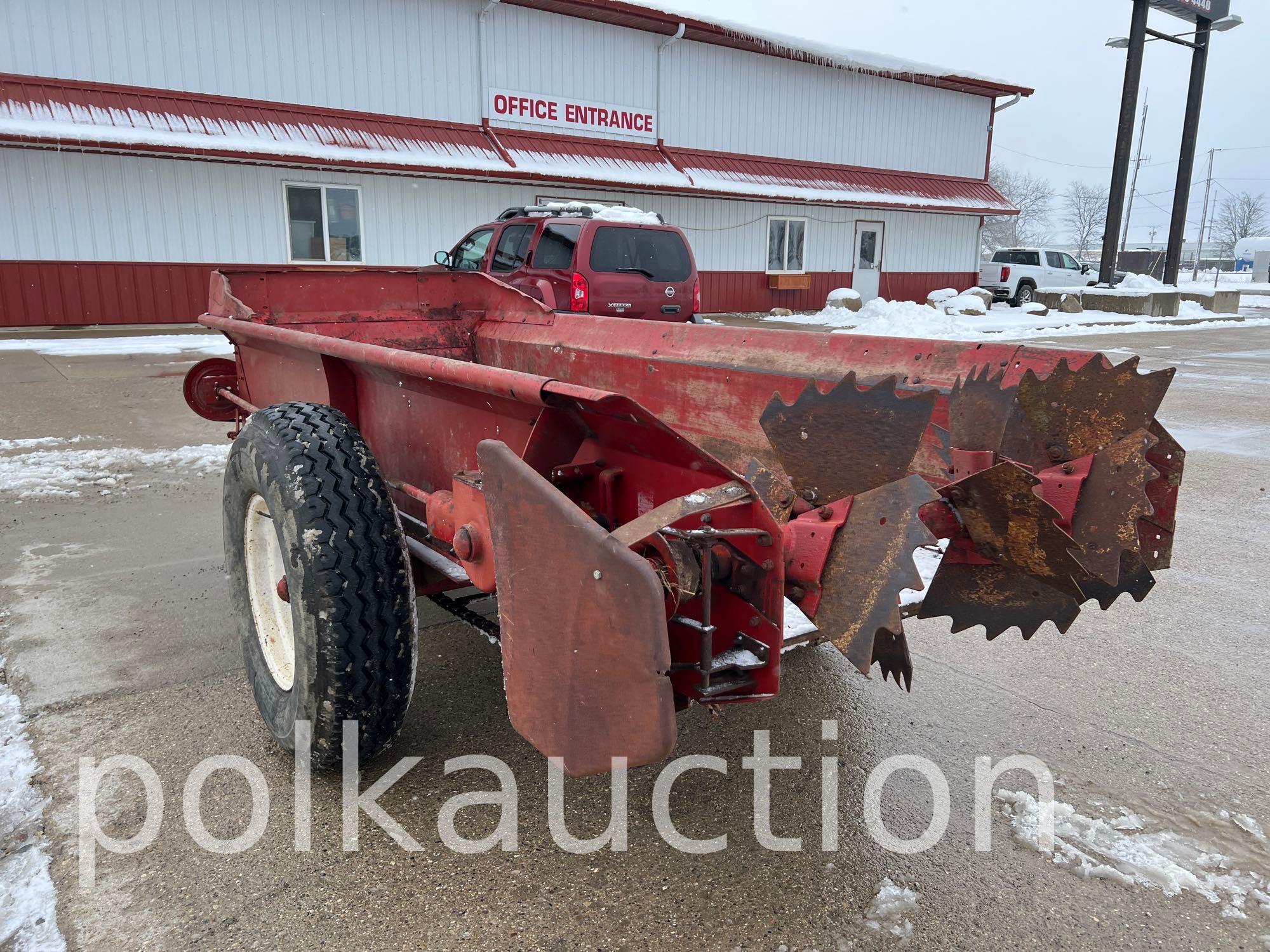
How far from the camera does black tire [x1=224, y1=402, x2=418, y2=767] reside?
7.61 ft

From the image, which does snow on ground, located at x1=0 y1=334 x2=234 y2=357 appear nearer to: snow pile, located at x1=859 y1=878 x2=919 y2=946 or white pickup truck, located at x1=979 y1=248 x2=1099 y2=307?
snow pile, located at x1=859 y1=878 x2=919 y2=946

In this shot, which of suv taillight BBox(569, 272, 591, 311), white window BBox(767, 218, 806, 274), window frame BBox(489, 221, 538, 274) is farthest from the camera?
white window BBox(767, 218, 806, 274)

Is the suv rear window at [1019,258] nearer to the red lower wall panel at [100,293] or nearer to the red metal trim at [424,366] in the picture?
the red lower wall panel at [100,293]

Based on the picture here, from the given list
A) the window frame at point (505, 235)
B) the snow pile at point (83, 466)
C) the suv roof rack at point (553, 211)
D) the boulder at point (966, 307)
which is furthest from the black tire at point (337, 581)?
the boulder at point (966, 307)

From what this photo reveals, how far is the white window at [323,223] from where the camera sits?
1528 centimetres

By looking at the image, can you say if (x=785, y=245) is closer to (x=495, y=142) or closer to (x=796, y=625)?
(x=495, y=142)

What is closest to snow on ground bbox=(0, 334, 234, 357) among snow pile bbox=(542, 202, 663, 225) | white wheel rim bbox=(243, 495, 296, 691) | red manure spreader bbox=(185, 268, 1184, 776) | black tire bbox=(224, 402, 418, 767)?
snow pile bbox=(542, 202, 663, 225)

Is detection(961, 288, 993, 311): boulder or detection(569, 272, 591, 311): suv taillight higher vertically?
detection(569, 272, 591, 311): suv taillight

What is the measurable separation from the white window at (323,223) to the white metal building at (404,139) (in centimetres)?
4

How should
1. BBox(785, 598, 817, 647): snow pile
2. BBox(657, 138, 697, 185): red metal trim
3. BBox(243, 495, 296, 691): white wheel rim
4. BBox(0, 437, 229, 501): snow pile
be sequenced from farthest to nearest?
BBox(657, 138, 697, 185): red metal trim
BBox(0, 437, 229, 501): snow pile
BBox(243, 495, 296, 691): white wheel rim
BBox(785, 598, 817, 647): snow pile

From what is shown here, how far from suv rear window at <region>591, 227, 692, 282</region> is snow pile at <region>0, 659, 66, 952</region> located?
27.0 feet

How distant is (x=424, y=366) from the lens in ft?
7.46

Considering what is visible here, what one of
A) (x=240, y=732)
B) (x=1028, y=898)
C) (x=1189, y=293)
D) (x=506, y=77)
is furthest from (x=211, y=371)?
(x=1189, y=293)

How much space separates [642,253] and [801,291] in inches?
484
